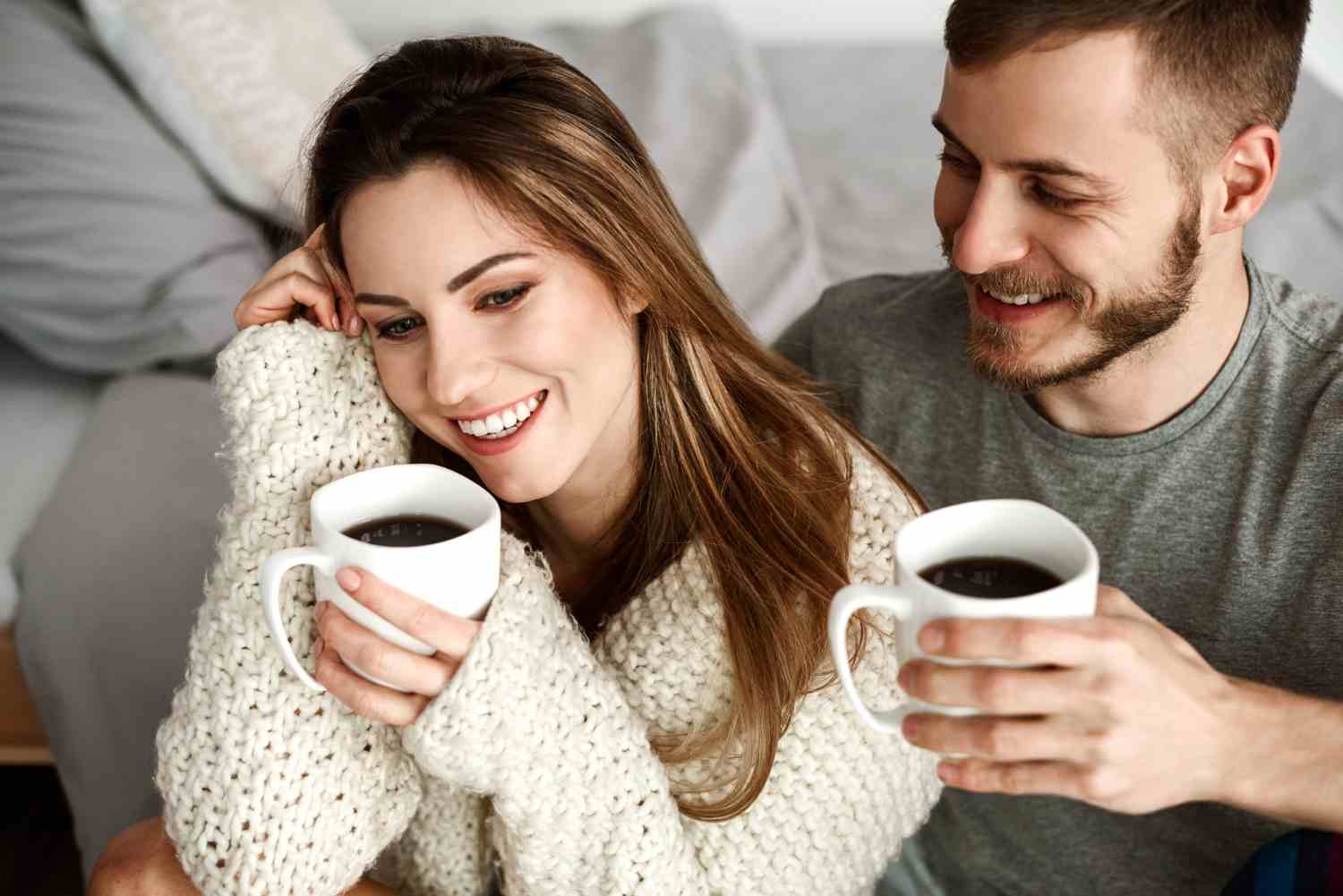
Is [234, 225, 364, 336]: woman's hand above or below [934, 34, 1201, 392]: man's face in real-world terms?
below

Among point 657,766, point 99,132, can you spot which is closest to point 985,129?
point 657,766

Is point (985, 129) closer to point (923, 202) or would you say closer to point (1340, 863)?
point (1340, 863)

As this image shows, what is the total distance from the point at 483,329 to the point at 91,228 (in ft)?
3.19

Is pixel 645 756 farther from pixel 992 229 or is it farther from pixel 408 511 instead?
pixel 992 229

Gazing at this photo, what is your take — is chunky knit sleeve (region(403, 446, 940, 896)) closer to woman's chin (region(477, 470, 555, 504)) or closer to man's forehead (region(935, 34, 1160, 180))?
woman's chin (region(477, 470, 555, 504))

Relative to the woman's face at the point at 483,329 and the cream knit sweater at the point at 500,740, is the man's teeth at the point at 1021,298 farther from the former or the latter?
the woman's face at the point at 483,329

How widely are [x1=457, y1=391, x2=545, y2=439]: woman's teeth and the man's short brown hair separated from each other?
520 millimetres

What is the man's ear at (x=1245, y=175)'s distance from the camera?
1.21 metres

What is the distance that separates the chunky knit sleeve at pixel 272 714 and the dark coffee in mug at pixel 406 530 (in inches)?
6.9

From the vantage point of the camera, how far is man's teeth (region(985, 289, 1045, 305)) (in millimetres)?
1254

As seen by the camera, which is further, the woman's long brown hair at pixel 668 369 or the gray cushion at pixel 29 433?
the gray cushion at pixel 29 433

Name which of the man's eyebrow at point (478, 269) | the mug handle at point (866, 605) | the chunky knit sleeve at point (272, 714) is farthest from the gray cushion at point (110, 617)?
the mug handle at point (866, 605)

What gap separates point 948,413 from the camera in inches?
58.6

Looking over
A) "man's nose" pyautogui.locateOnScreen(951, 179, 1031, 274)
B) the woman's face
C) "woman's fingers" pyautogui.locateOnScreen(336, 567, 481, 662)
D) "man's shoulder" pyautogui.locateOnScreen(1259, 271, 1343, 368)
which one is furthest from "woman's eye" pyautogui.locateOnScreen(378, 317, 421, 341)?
"man's shoulder" pyautogui.locateOnScreen(1259, 271, 1343, 368)
